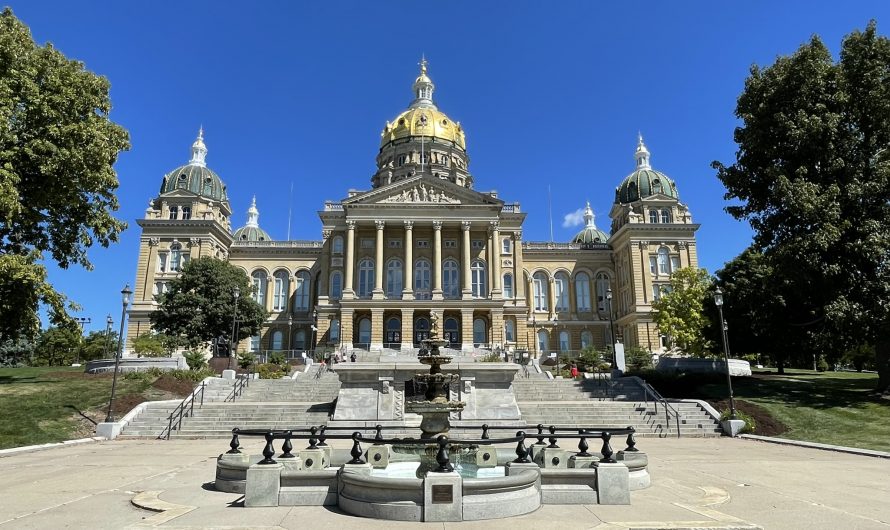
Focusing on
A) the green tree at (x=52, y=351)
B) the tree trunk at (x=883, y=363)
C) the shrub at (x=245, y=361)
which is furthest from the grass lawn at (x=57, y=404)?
the green tree at (x=52, y=351)

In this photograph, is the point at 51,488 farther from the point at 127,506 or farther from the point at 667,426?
the point at 667,426

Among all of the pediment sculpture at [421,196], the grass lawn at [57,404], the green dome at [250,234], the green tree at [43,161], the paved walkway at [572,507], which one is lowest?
the paved walkway at [572,507]

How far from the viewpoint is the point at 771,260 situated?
25.7 m

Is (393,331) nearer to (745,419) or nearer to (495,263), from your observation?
(495,263)

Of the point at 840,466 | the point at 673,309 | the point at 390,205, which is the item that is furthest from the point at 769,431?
the point at 390,205

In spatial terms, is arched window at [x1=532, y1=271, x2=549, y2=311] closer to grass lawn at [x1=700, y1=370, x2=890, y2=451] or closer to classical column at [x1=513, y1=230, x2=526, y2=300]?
classical column at [x1=513, y1=230, x2=526, y2=300]

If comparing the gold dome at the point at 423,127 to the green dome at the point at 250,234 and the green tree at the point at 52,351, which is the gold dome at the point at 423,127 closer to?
the green dome at the point at 250,234

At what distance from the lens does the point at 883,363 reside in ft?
82.8

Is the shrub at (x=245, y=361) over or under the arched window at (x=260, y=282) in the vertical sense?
under

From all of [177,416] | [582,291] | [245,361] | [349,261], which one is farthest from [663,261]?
[177,416]

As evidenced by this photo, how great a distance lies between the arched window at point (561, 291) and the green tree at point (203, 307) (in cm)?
3277

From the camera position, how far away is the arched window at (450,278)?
172 feet

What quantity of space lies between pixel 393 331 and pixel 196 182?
28.6 m

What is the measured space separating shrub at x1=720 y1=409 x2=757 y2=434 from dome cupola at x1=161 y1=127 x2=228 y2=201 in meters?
54.4
